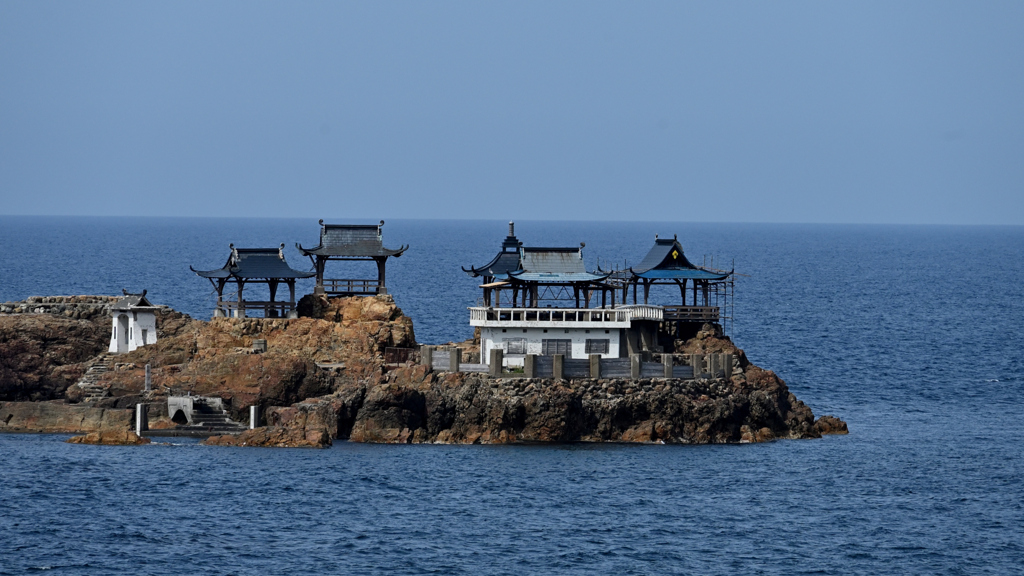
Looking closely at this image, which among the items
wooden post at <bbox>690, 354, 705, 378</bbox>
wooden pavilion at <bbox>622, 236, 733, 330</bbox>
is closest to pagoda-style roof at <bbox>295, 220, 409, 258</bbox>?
wooden pavilion at <bbox>622, 236, 733, 330</bbox>

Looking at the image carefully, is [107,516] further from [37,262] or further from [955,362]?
[37,262]

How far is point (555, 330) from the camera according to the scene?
8256 cm

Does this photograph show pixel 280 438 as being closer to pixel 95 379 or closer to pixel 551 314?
pixel 95 379

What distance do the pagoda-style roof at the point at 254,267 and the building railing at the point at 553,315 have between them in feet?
37.2

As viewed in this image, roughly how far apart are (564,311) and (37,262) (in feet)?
413

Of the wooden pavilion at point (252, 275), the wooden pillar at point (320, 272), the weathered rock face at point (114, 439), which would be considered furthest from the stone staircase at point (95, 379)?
the wooden pillar at point (320, 272)

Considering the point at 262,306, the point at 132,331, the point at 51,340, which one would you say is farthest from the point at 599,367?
the point at 51,340

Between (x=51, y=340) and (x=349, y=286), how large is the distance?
1558 cm

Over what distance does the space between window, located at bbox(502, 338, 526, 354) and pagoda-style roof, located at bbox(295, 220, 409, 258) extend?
11047 millimetres

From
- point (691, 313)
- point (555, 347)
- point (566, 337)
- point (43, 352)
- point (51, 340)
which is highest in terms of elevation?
point (691, 313)

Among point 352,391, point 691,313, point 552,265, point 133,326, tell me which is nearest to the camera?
point 352,391

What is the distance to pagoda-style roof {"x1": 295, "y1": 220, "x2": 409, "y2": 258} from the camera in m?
90.4

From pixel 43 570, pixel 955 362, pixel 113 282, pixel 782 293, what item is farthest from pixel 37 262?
pixel 43 570

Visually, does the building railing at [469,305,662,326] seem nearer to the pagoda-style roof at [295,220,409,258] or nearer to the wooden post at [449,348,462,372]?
the wooden post at [449,348,462,372]
